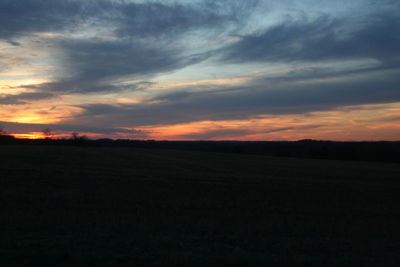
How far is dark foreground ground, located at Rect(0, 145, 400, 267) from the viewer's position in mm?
7680

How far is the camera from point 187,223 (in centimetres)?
1237

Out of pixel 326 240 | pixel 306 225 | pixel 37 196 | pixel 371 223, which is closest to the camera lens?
pixel 326 240

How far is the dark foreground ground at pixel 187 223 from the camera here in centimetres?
768

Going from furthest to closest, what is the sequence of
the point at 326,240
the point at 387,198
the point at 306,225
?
the point at 387,198
the point at 306,225
the point at 326,240

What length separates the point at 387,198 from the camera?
22.5 m

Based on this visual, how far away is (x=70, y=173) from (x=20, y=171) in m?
3.31

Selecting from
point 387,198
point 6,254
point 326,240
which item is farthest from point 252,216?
point 387,198

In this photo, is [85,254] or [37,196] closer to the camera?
[85,254]

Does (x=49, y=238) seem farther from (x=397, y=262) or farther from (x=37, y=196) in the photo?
(x=37, y=196)

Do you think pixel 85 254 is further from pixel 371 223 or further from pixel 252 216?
pixel 371 223

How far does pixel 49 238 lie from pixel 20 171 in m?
18.9

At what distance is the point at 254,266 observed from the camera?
7.16 meters

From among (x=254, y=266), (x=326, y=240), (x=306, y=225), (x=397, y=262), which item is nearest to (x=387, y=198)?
(x=306, y=225)

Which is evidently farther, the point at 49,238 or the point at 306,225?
the point at 306,225
